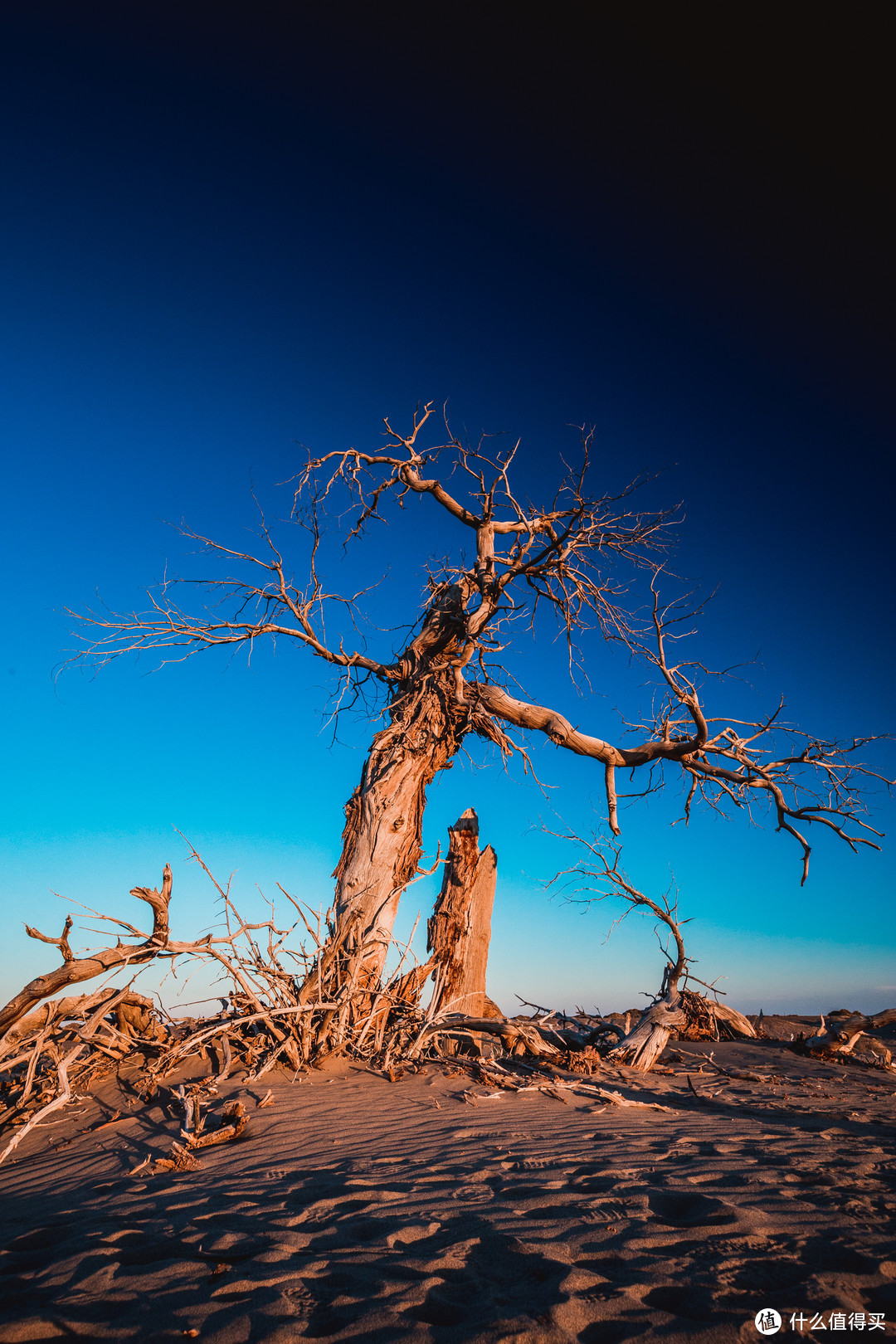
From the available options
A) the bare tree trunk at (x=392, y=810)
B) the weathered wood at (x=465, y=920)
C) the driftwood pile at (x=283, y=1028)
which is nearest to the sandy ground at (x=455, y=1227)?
the driftwood pile at (x=283, y=1028)

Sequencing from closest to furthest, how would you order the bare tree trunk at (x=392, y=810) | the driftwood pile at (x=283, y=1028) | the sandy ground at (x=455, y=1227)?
the sandy ground at (x=455, y=1227) → the driftwood pile at (x=283, y=1028) → the bare tree trunk at (x=392, y=810)

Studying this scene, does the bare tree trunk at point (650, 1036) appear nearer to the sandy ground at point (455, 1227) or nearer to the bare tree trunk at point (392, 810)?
the sandy ground at point (455, 1227)

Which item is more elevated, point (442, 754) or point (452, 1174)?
point (442, 754)

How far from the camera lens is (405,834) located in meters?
7.04

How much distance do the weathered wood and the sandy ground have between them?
275 centimetres

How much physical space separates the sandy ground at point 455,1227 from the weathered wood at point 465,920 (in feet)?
9.02

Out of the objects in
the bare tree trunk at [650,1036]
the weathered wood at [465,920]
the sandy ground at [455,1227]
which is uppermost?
the weathered wood at [465,920]

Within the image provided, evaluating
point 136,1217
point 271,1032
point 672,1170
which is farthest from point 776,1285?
point 271,1032

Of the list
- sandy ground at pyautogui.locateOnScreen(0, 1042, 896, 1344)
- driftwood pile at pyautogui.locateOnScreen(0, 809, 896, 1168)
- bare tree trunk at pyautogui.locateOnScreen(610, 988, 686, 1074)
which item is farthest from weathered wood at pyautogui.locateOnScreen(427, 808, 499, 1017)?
sandy ground at pyautogui.locateOnScreen(0, 1042, 896, 1344)

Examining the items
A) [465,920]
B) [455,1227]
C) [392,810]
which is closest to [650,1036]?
[465,920]

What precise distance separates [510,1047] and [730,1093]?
1972mm

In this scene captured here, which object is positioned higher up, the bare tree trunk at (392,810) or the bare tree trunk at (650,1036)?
the bare tree trunk at (392,810)

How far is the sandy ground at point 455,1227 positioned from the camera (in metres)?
1.85

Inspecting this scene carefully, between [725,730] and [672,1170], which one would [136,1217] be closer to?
[672,1170]
